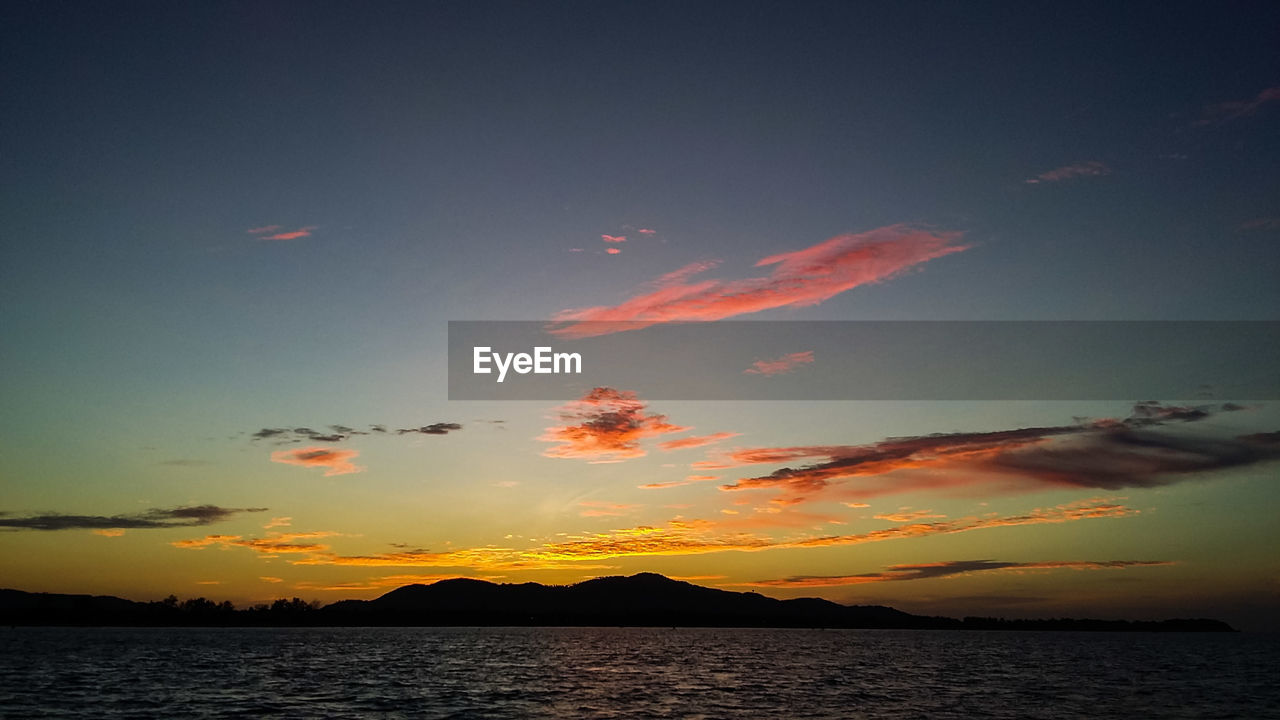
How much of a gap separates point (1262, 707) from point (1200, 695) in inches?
484

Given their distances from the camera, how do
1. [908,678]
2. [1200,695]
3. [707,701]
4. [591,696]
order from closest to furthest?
[707,701], [591,696], [1200,695], [908,678]

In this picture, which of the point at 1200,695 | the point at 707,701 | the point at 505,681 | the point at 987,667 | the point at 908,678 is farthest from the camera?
the point at 987,667

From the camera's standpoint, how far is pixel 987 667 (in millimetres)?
143000

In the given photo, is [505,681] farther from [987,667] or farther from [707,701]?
[987,667]

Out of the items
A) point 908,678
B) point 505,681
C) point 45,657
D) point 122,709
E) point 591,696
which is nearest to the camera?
point 122,709

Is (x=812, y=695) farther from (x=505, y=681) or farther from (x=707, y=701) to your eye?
(x=505, y=681)

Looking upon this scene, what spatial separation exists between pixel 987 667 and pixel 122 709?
12280cm

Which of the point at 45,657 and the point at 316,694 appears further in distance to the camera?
the point at 45,657

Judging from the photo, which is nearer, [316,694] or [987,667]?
[316,694]

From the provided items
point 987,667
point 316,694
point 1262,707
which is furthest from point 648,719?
point 987,667

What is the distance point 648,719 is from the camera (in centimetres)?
6662

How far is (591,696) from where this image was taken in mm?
85250

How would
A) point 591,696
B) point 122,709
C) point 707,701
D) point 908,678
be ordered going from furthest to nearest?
point 908,678
point 591,696
point 707,701
point 122,709

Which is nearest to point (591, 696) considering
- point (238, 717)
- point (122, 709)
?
point (238, 717)
